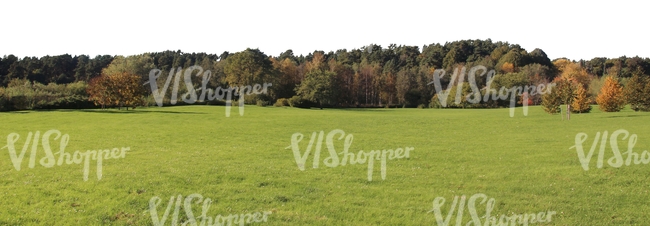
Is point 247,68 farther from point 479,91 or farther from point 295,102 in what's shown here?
point 479,91

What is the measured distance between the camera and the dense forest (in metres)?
86.2

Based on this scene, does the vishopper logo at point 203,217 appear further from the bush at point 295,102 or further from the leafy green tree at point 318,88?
the leafy green tree at point 318,88

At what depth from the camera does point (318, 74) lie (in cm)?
9731

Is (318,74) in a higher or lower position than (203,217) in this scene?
higher

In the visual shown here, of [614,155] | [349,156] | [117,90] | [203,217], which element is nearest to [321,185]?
[203,217]

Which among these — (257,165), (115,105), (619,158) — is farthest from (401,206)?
(115,105)

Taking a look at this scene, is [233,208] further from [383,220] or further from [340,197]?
[383,220]

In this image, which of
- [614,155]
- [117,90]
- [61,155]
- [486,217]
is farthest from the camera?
[117,90]

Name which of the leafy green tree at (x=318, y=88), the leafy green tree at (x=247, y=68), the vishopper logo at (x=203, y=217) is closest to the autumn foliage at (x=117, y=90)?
the leafy green tree at (x=247, y=68)

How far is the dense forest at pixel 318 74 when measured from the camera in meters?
86.2

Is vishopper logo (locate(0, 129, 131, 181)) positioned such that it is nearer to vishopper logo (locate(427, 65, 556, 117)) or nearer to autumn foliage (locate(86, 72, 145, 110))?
autumn foliage (locate(86, 72, 145, 110))

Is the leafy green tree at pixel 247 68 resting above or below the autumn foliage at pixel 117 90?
above

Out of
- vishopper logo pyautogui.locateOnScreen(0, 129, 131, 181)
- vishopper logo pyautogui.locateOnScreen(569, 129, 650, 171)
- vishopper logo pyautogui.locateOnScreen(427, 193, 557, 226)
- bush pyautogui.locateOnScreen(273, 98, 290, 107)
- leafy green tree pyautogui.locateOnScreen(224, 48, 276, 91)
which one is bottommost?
vishopper logo pyautogui.locateOnScreen(427, 193, 557, 226)

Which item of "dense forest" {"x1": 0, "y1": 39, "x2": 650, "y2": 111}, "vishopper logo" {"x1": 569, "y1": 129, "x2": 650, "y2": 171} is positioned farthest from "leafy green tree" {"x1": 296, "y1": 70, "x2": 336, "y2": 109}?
"vishopper logo" {"x1": 569, "y1": 129, "x2": 650, "y2": 171}
